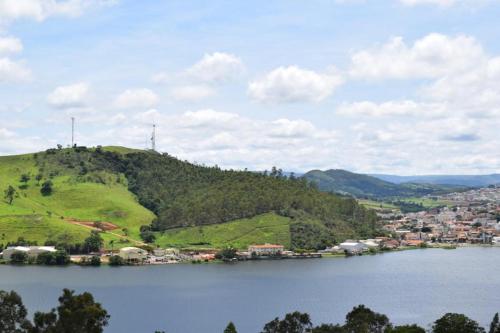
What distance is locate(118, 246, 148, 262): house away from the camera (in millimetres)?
127125

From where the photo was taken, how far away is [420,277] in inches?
4181

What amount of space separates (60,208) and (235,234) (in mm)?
40252

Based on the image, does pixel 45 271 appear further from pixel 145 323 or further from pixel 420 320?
pixel 420 320

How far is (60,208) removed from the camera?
158m

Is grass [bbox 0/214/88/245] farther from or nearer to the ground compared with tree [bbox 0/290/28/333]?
farther from the ground

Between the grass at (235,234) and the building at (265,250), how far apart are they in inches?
141

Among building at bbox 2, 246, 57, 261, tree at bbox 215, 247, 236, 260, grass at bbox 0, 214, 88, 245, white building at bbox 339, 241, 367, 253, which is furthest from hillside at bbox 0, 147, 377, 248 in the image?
tree at bbox 215, 247, 236, 260

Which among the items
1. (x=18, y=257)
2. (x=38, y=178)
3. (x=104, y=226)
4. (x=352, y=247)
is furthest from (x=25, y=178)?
(x=352, y=247)

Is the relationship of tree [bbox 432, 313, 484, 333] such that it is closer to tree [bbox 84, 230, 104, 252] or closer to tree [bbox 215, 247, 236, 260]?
tree [bbox 215, 247, 236, 260]

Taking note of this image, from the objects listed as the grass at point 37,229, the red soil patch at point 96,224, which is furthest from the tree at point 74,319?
the red soil patch at point 96,224

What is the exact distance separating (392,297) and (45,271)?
56.0 m

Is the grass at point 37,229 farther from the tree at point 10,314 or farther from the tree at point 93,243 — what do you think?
the tree at point 10,314

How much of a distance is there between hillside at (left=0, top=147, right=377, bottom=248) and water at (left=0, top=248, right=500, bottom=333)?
19.0 meters

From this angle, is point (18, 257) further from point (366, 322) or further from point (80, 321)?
point (366, 322)
